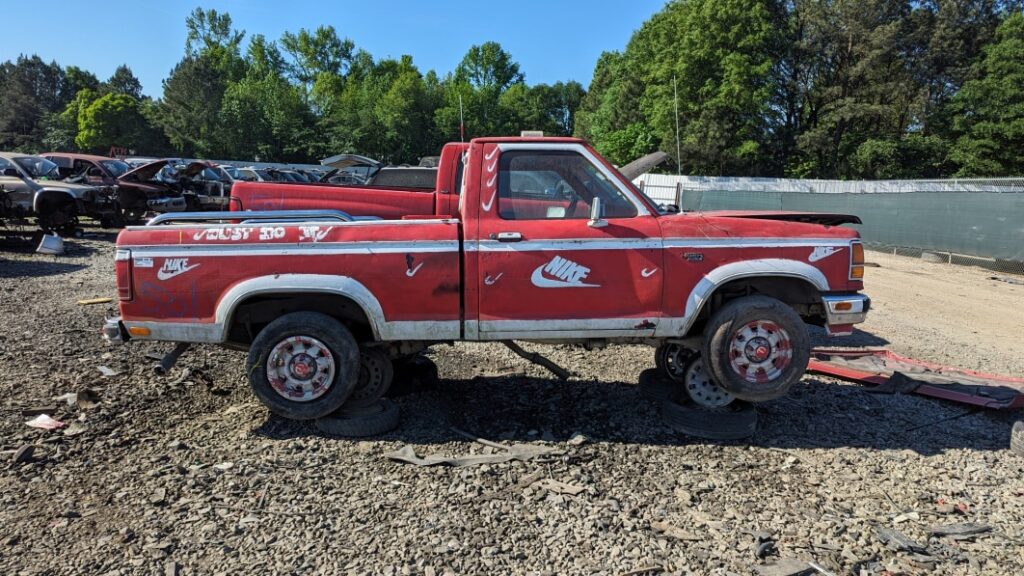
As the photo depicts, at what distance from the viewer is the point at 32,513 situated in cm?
317

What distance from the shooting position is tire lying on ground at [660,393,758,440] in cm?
422

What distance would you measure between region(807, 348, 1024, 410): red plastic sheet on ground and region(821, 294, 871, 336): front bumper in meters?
1.34

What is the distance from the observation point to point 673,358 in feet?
16.3

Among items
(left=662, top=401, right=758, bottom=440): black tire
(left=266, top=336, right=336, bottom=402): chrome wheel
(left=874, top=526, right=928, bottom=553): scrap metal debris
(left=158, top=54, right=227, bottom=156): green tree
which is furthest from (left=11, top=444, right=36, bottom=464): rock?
(left=158, top=54, right=227, bottom=156): green tree

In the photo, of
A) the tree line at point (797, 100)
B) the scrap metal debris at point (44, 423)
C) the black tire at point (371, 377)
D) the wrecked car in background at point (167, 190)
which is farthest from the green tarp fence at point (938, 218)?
the wrecked car in background at point (167, 190)

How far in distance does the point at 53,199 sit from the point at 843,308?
15.3m

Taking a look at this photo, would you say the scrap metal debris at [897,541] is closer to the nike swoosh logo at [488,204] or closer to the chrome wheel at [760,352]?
the chrome wheel at [760,352]

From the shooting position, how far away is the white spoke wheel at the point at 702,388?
14.7 feet

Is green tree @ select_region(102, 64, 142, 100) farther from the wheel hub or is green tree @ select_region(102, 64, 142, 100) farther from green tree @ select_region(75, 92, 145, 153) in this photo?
the wheel hub

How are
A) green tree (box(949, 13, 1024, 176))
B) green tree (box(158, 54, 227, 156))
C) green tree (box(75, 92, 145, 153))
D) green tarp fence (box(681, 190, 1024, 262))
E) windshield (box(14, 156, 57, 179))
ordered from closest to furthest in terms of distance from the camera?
green tarp fence (box(681, 190, 1024, 262))
windshield (box(14, 156, 57, 179))
green tree (box(949, 13, 1024, 176))
green tree (box(158, 54, 227, 156))
green tree (box(75, 92, 145, 153))

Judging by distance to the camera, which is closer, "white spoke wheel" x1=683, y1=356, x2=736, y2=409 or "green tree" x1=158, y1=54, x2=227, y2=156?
"white spoke wheel" x1=683, y1=356, x2=736, y2=409

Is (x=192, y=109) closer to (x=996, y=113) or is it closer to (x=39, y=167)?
(x=39, y=167)

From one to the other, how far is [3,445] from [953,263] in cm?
1808

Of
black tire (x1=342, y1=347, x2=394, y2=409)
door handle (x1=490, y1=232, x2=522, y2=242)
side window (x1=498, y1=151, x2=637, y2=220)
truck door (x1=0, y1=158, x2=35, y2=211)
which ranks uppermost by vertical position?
truck door (x1=0, y1=158, x2=35, y2=211)
